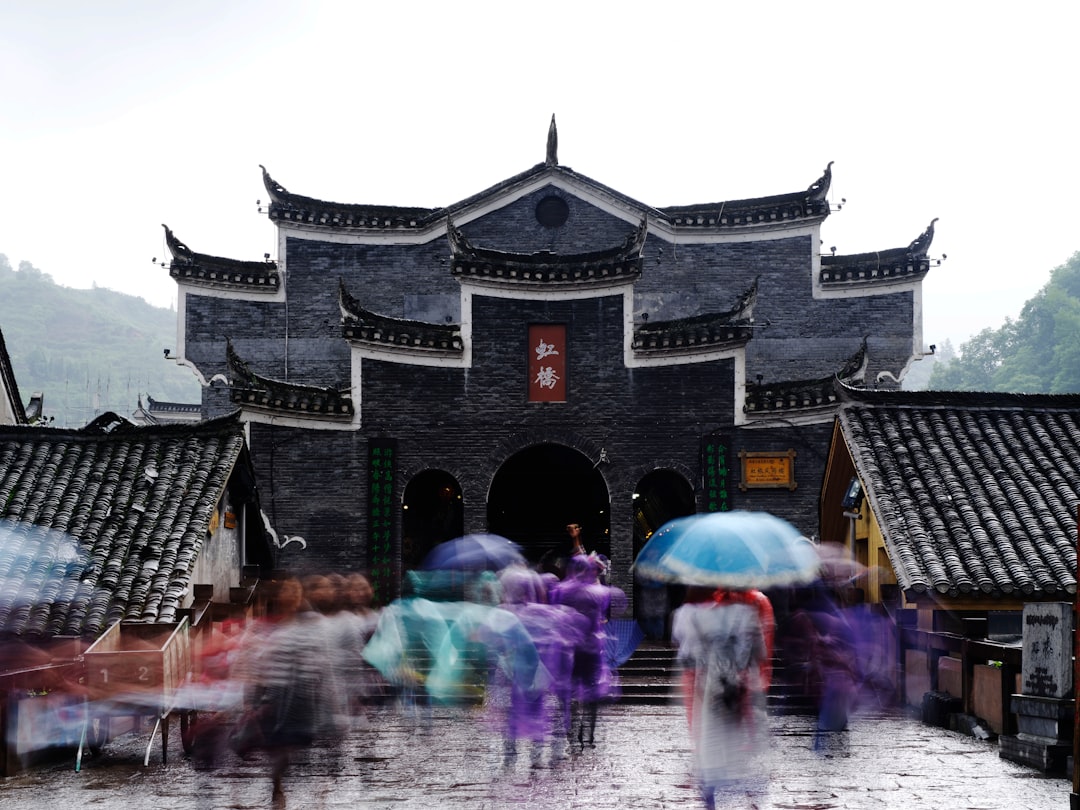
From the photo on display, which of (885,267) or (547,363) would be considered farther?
(885,267)

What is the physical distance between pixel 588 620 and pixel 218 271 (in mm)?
19555

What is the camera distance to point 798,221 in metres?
27.2

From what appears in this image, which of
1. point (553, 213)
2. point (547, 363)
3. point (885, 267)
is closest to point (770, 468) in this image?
point (547, 363)

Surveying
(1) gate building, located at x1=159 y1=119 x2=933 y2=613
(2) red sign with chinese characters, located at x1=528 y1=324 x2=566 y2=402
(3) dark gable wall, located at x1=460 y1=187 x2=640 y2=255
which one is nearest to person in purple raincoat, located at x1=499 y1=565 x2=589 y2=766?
(1) gate building, located at x1=159 y1=119 x2=933 y2=613

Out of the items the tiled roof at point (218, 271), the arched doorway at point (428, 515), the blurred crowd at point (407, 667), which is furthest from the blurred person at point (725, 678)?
the tiled roof at point (218, 271)

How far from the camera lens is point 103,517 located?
12805 mm

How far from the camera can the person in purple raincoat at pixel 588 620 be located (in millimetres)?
10578

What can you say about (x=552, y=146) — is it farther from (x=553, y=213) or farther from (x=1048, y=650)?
(x=1048, y=650)

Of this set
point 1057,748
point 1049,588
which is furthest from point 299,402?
point 1057,748

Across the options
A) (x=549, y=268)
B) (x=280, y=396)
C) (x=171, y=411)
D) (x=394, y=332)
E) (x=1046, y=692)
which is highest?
(x=549, y=268)

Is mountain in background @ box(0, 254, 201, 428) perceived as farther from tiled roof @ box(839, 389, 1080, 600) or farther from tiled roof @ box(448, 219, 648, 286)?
tiled roof @ box(839, 389, 1080, 600)

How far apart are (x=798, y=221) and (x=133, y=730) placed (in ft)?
65.7

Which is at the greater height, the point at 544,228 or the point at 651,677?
the point at 544,228

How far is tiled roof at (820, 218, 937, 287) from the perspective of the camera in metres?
26.7
